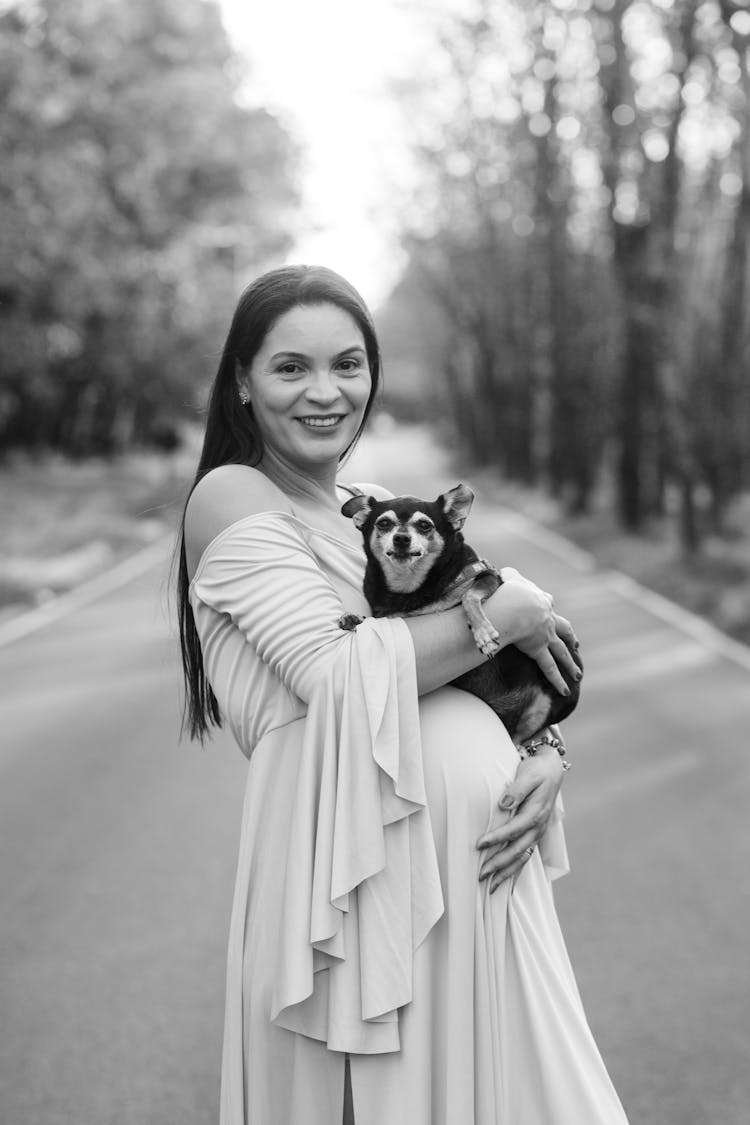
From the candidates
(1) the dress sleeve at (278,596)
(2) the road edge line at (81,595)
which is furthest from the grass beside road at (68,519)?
(1) the dress sleeve at (278,596)

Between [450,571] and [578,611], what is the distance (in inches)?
492

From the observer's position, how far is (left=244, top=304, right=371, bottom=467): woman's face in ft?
8.71

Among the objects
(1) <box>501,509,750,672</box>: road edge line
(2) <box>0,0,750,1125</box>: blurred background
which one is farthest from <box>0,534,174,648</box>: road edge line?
(1) <box>501,509,750,672</box>: road edge line

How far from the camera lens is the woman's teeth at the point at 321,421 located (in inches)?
107

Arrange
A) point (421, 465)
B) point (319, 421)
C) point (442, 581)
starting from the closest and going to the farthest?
point (319, 421), point (442, 581), point (421, 465)

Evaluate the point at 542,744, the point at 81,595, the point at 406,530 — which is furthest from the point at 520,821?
the point at 81,595

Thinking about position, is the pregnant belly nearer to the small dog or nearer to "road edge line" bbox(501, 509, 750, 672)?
the small dog

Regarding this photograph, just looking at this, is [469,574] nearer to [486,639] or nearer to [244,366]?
[486,639]

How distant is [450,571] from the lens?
10.4 feet

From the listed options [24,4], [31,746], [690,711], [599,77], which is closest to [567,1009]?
[31,746]

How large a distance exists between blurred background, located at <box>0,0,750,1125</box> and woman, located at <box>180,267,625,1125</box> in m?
0.44

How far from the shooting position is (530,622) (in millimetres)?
2725

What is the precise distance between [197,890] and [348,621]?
13.3 feet

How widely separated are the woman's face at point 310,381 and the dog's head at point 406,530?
8.8 inches
